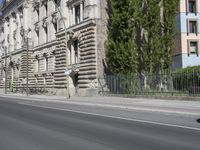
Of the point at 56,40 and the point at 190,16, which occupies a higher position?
the point at 190,16

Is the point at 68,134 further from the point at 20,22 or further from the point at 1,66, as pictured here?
the point at 1,66

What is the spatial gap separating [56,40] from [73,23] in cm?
470

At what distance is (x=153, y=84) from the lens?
107 ft

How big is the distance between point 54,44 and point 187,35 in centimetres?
1890

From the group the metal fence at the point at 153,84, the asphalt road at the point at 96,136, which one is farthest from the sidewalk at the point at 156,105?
the asphalt road at the point at 96,136

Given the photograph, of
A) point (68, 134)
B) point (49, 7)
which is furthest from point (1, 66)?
point (68, 134)

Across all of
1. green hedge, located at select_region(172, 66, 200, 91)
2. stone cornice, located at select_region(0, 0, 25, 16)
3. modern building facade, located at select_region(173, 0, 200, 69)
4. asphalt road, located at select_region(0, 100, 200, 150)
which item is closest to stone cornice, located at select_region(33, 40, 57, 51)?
stone cornice, located at select_region(0, 0, 25, 16)

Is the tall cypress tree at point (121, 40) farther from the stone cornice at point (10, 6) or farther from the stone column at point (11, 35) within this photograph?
the stone column at point (11, 35)

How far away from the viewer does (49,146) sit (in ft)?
33.4

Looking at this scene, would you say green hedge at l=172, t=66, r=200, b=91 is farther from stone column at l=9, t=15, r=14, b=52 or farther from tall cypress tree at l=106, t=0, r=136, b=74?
stone column at l=9, t=15, r=14, b=52

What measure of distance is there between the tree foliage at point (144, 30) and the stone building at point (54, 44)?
2.46 m

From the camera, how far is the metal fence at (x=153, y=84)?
28141 millimetres

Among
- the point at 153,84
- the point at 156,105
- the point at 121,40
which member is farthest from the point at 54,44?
the point at 156,105

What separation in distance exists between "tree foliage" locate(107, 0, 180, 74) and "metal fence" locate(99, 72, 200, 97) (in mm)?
1938
